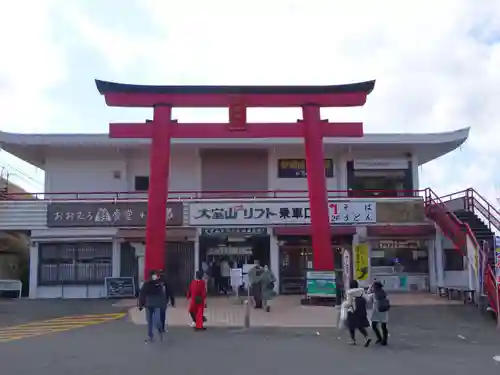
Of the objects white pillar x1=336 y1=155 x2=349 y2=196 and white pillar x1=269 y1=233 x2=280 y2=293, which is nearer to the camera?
white pillar x1=269 y1=233 x2=280 y2=293

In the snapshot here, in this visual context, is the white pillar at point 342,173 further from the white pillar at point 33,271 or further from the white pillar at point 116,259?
the white pillar at point 33,271

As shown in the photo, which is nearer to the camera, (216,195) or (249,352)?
(249,352)

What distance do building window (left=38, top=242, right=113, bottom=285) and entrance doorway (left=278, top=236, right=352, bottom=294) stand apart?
730 centimetres

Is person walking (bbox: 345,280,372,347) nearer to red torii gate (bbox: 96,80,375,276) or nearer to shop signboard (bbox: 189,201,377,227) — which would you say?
red torii gate (bbox: 96,80,375,276)

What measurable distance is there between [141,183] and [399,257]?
12.1 metres

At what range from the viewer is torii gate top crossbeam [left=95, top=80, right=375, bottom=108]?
21438mm

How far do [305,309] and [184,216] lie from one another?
25.1 ft

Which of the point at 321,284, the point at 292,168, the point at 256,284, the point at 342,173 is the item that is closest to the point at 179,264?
the point at 256,284

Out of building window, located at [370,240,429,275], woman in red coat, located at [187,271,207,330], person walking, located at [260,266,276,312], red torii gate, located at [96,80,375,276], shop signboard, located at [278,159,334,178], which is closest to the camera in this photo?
woman in red coat, located at [187,271,207,330]

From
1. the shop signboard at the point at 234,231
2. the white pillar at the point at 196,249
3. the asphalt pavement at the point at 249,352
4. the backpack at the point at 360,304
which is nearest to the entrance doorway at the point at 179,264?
the white pillar at the point at 196,249

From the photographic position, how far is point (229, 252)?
2641 cm

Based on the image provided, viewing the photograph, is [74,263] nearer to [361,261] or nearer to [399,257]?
[361,261]

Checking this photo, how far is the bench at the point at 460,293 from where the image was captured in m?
21.0

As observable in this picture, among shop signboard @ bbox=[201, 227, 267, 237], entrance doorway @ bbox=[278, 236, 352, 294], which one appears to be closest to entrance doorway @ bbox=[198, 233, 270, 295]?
shop signboard @ bbox=[201, 227, 267, 237]
